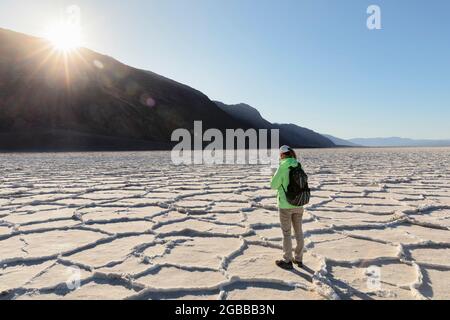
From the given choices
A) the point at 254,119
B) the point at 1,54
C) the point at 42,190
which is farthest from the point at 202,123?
the point at 42,190

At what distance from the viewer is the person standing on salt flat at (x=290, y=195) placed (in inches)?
105

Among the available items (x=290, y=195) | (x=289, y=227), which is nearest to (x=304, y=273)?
(x=289, y=227)

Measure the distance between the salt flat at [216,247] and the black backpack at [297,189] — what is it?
1.70ft

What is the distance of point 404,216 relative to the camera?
4.43 metres

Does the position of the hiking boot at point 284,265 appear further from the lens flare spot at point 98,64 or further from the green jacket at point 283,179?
the lens flare spot at point 98,64

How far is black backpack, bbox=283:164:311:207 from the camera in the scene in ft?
8.71

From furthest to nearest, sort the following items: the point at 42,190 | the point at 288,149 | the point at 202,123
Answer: the point at 202,123, the point at 42,190, the point at 288,149

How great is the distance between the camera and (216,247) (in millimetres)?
3404

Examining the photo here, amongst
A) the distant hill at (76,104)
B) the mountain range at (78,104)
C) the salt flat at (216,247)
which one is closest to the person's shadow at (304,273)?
the salt flat at (216,247)

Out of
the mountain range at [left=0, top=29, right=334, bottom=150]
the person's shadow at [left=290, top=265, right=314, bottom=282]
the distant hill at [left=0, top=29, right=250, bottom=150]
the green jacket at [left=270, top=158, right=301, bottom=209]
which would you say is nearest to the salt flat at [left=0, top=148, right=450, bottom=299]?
the person's shadow at [left=290, top=265, right=314, bottom=282]
